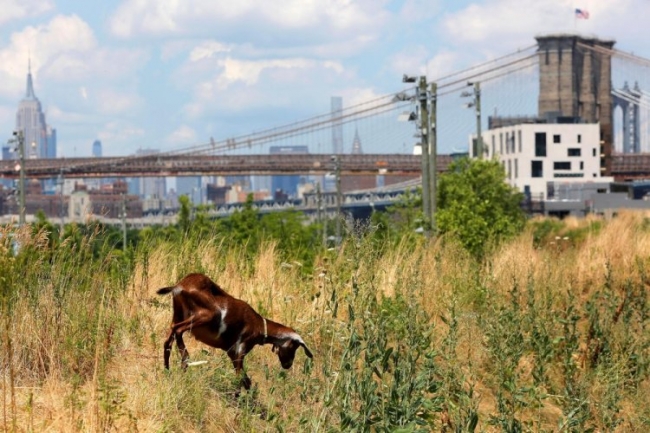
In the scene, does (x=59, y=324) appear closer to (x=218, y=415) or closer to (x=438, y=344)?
(x=218, y=415)

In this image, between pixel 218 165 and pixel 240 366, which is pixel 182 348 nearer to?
pixel 240 366

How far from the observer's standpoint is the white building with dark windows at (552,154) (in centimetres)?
11800

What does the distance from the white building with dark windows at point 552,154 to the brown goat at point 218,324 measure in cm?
11137

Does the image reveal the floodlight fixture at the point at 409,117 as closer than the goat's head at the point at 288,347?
No

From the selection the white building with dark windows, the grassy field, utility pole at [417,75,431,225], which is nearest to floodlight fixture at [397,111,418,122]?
utility pole at [417,75,431,225]

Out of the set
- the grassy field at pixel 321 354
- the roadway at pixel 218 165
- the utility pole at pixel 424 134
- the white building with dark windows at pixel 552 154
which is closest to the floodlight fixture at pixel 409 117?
the utility pole at pixel 424 134

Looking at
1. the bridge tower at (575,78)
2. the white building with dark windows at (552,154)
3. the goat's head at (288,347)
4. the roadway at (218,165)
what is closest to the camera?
the goat's head at (288,347)

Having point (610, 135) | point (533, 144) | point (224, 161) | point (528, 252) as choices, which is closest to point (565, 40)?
point (610, 135)

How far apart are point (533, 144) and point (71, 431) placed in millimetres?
114744

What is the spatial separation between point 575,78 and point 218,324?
14180cm

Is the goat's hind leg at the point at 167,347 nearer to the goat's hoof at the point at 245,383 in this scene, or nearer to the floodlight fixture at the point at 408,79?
the goat's hoof at the point at 245,383

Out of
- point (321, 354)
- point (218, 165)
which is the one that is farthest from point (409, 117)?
point (218, 165)

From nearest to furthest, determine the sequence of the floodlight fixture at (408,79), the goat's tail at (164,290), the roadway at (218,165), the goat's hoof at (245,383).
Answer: the goat's tail at (164,290)
the goat's hoof at (245,383)
the floodlight fixture at (408,79)
the roadway at (218,165)

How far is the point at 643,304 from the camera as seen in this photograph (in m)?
11.3
